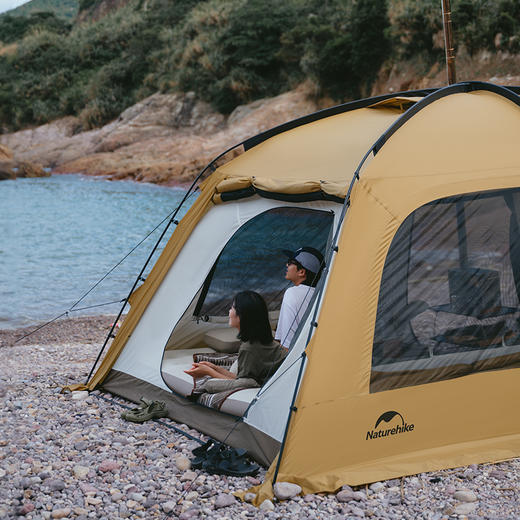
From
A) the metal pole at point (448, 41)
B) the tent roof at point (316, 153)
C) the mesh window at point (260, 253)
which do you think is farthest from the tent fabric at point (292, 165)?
the metal pole at point (448, 41)

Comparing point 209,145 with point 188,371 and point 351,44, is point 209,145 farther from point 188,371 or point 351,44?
point 188,371

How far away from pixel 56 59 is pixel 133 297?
54.5m

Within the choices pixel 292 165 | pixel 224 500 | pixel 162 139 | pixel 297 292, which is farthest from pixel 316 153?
pixel 162 139

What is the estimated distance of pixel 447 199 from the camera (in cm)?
488

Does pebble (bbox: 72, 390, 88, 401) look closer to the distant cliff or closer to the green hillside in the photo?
the distant cliff

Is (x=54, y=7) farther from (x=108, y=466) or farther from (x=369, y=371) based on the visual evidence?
(x=369, y=371)

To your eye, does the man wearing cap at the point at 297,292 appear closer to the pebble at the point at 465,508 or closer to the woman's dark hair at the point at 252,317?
the woman's dark hair at the point at 252,317

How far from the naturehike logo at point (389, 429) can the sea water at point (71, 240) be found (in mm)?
6832

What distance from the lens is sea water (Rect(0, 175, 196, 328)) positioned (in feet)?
44.7

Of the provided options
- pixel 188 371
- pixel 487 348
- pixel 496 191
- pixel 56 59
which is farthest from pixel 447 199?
pixel 56 59

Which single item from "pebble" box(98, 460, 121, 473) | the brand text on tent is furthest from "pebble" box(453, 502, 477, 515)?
"pebble" box(98, 460, 121, 473)

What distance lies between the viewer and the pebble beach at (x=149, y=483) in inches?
160

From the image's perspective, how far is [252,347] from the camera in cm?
548

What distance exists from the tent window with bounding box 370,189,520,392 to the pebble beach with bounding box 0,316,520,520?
710mm
